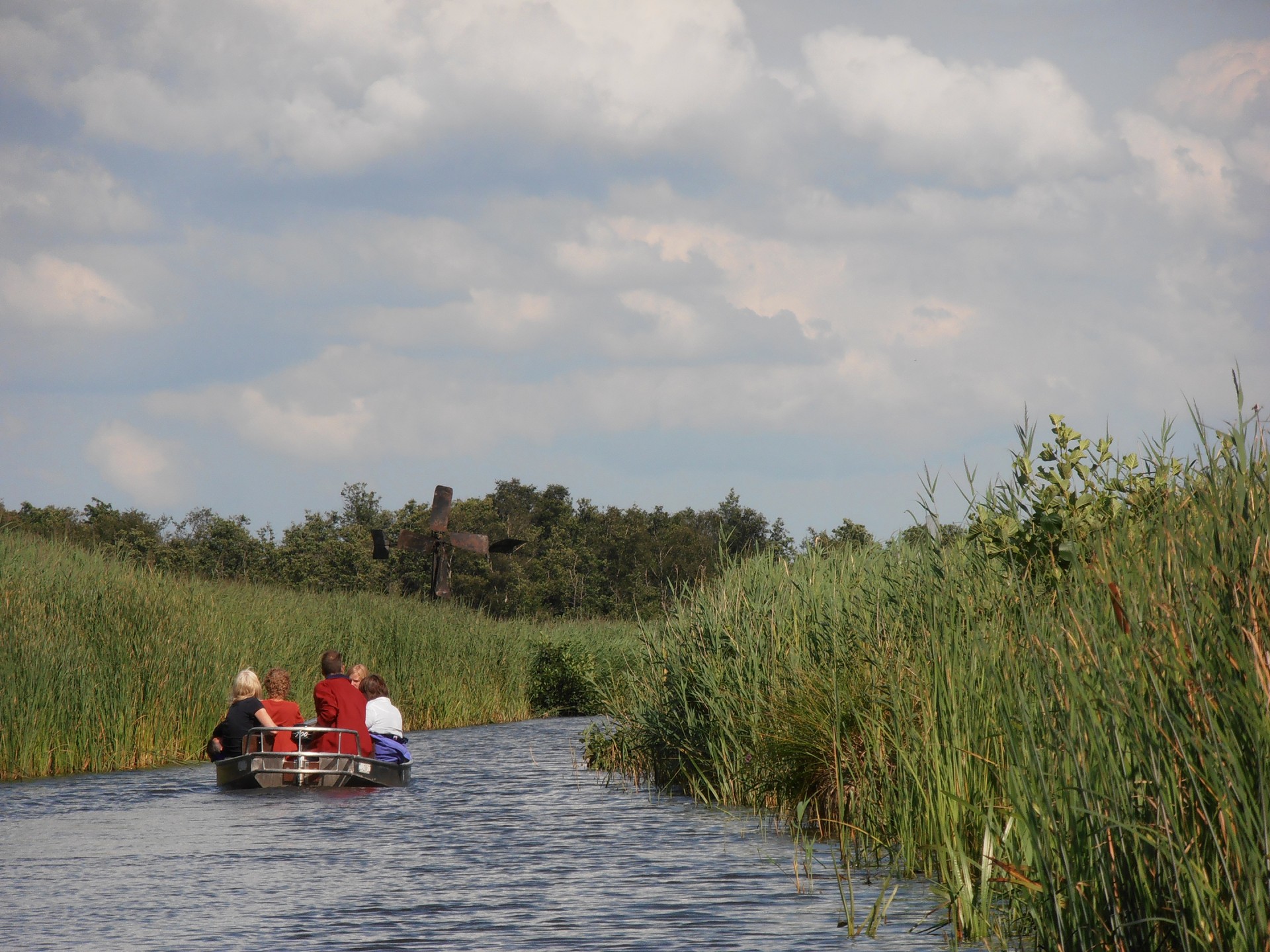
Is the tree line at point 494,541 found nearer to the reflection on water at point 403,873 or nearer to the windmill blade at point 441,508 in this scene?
the windmill blade at point 441,508

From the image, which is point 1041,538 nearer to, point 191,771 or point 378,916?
point 378,916

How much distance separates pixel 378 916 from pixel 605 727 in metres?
10.2

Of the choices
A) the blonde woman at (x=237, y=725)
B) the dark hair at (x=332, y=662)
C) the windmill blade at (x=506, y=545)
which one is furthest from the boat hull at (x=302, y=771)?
the windmill blade at (x=506, y=545)

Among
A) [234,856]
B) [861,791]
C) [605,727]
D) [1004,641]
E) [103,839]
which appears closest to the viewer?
[1004,641]

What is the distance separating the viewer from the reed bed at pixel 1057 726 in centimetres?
468

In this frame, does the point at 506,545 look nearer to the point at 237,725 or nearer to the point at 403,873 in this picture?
the point at 237,725

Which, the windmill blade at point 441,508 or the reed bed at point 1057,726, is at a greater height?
the windmill blade at point 441,508

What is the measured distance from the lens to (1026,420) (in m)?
10.5

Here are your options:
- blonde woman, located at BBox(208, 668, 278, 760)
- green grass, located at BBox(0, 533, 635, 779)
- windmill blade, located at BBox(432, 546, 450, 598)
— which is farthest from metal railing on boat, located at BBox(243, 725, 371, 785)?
windmill blade, located at BBox(432, 546, 450, 598)

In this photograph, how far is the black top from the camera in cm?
1734

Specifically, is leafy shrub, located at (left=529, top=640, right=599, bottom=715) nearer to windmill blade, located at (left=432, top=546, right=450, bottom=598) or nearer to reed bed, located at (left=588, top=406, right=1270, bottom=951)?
windmill blade, located at (left=432, top=546, right=450, bottom=598)

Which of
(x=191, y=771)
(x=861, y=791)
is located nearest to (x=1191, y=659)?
(x=861, y=791)

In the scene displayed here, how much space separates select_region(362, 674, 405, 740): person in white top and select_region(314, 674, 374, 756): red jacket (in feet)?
1.82

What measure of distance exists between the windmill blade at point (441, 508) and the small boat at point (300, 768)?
20.9 meters
